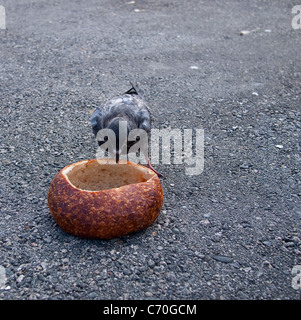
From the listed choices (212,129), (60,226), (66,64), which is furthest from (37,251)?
(66,64)

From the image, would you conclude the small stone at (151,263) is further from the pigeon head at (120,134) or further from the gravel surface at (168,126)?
the pigeon head at (120,134)

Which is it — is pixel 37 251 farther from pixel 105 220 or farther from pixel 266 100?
pixel 266 100

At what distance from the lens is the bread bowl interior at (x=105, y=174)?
3525 millimetres

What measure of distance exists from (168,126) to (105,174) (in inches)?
66.6

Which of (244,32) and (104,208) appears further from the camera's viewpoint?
(244,32)

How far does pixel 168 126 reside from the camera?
5.11m

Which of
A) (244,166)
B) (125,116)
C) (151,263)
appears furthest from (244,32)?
(151,263)

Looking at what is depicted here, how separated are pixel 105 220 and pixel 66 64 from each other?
14.3ft

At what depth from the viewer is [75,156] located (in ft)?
14.5

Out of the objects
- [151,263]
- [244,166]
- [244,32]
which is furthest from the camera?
[244,32]

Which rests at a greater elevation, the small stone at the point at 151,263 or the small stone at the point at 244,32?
the small stone at the point at 244,32

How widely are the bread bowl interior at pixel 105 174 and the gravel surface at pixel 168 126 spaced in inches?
14.7

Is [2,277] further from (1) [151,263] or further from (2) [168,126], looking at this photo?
(2) [168,126]

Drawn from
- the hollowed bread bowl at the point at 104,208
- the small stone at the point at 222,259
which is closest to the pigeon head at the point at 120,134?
Result: the hollowed bread bowl at the point at 104,208
